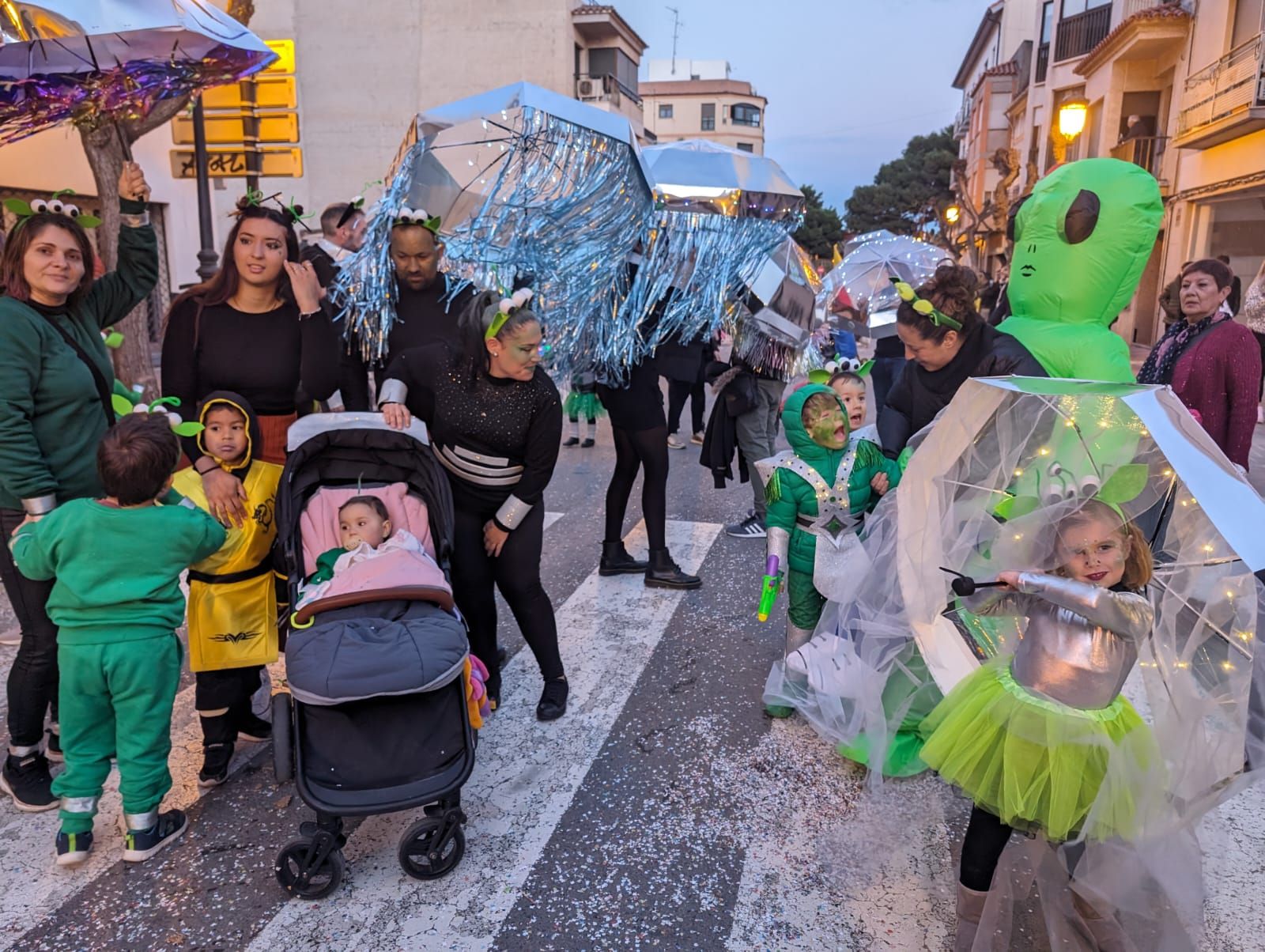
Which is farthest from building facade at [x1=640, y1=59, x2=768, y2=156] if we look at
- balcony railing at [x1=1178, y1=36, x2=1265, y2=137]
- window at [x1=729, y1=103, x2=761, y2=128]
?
balcony railing at [x1=1178, y1=36, x2=1265, y2=137]

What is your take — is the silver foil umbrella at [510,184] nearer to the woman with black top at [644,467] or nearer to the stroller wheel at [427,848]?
the woman with black top at [644,467]

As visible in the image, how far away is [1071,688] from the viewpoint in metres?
2.09

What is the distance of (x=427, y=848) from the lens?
8.32ft

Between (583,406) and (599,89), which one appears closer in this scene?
(583,406)

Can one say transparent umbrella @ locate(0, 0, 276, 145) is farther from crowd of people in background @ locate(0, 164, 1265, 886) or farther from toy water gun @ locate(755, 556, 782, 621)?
toy water gun @ locate(755, 556, 782, 621)

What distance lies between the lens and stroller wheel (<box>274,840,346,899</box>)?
244cm

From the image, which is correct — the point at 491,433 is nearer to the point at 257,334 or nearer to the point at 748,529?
the point at 257,334

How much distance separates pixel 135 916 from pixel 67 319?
6.19ft

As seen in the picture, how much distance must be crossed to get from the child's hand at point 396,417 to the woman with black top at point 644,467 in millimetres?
1626

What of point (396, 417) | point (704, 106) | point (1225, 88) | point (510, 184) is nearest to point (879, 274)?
point (510, 184)

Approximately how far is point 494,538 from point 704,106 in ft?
224

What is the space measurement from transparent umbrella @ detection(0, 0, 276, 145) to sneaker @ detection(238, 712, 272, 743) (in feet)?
7.43

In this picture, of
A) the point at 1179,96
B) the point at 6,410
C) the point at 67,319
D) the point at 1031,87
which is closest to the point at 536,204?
the point at 67,319

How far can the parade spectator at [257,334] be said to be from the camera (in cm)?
314
